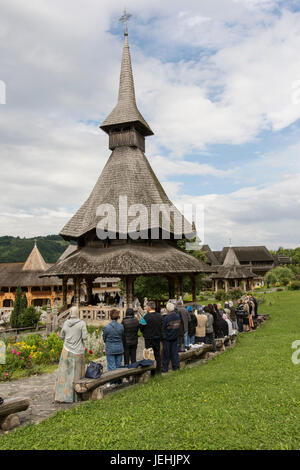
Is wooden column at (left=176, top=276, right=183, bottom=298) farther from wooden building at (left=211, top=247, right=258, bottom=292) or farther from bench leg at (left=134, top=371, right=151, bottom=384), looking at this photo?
wooden building at (left=211, top=247, right=258, bottom=292)

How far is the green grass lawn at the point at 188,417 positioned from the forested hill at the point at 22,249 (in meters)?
94.6

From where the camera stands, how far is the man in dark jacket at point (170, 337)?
896cm

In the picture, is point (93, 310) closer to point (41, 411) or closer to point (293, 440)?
point (41, 411)

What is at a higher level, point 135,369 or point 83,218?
point 83,218

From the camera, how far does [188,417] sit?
5.70m

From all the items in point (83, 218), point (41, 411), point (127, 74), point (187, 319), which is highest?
point (127, 74)

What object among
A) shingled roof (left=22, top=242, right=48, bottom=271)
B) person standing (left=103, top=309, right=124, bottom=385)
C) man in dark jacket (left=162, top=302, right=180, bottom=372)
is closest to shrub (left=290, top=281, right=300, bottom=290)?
shingled roof (left=22, top=242, right=48, bottom=271)

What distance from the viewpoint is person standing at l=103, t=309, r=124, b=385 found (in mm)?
8297

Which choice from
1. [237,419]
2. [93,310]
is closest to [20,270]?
[93,310]

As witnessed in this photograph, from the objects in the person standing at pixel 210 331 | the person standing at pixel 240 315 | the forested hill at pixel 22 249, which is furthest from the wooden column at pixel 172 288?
the forested hill at pixel 22 249

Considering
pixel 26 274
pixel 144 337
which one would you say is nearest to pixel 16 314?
pixel 144 337

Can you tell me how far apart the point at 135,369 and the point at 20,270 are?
3697 cm

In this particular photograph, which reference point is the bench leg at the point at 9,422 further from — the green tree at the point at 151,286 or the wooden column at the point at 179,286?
the green tree at the point at 151,286

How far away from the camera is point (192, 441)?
191 inches
